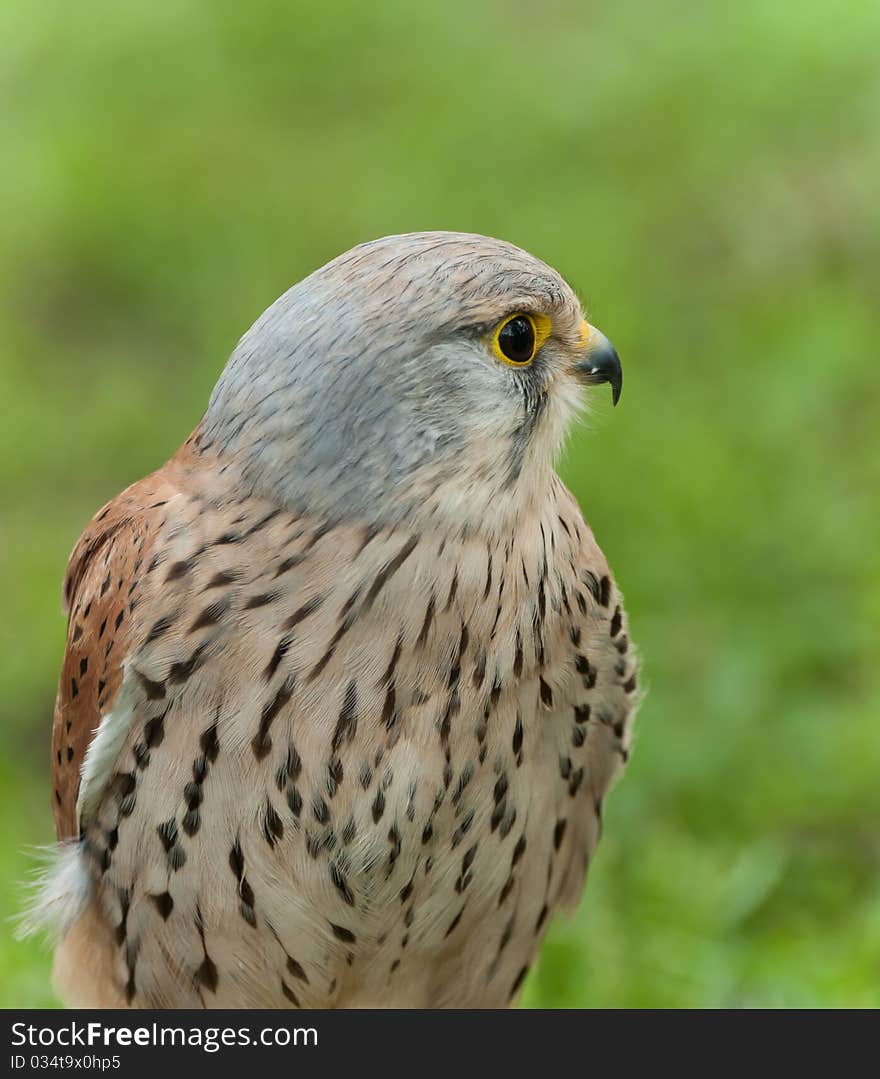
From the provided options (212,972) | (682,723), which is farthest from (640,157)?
(212,972)

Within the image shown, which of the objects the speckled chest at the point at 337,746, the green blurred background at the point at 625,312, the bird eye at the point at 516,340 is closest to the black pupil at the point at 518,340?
the bird eye at the point at 516,340

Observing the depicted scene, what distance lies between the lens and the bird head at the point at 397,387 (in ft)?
10.6

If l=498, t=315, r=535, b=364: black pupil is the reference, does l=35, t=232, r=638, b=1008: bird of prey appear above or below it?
below

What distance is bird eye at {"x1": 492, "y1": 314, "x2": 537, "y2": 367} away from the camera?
335 centimetres

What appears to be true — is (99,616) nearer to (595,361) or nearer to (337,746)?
(337,746)

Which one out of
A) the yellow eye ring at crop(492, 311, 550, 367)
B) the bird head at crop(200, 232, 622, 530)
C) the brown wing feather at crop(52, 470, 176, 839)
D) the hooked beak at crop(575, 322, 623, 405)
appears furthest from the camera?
the hooked beak at crop(575, 322, 623, 405)

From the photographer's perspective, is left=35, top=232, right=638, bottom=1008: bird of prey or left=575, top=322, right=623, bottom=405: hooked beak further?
left=575, top=322, right=623, bottom=405: hooked beak

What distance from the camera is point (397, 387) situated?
3.23 meters

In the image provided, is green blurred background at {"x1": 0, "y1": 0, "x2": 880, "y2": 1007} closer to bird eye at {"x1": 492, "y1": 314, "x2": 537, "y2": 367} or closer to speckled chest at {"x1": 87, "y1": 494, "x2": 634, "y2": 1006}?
bird eye at {"x1": 492, "y1": 314, "x2": 537, "y2": 367}

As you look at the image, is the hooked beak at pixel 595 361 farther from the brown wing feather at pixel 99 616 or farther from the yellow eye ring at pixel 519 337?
the brown wing feather at pixel 99 616

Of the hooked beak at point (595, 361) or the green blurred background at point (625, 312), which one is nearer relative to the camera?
the hooked beak at point (595, 361)

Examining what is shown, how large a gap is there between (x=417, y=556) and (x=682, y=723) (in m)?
2.48

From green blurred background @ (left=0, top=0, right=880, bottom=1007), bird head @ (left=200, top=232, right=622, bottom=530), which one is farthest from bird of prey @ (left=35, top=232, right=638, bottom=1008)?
green blurred background @ (left=0, top=0, right=880, bottom=1007)

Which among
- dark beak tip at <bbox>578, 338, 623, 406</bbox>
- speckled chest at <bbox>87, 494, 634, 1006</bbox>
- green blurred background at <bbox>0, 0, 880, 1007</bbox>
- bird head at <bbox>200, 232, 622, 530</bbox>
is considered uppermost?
green blurred background at <bbox>0, 0, 880, 1007</bbox>
